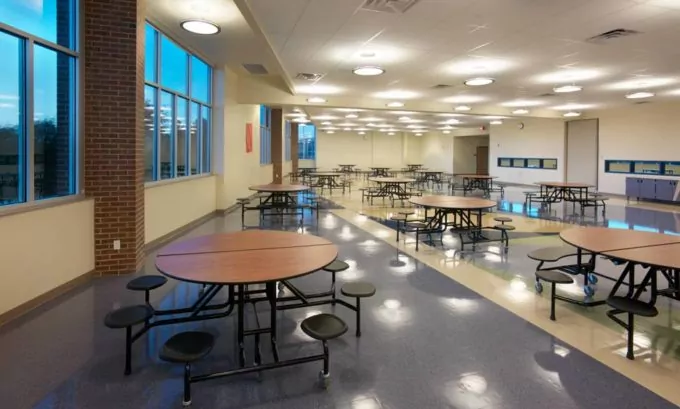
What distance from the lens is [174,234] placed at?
21.7 ft

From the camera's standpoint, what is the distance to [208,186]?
28.3ft

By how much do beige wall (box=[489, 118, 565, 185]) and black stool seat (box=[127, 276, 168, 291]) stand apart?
16855 mm

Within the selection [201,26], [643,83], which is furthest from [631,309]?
[643,83]

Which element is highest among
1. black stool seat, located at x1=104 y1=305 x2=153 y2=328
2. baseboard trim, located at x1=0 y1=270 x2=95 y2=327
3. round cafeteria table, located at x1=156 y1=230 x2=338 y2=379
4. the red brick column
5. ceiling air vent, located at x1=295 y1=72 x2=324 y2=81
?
ceiling air vent, located at x1=295 y1=72 x2=324 y2=81

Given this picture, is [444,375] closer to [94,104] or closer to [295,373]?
[295,373]

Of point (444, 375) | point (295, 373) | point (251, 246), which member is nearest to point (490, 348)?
point (444, 375)

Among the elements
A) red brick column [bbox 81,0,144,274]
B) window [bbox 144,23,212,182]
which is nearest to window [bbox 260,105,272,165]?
window [bbox 144,23,212,182]

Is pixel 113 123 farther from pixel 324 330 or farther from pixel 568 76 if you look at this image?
pixel 568 76

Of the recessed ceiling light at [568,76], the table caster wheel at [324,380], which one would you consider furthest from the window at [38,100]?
the recessed ceiling light at [568,76]

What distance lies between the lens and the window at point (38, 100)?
3414mm

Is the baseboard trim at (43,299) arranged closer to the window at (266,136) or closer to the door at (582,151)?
the window at (266,136)

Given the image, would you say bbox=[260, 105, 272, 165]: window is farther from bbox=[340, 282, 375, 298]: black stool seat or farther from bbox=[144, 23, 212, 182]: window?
bbox=[340, 282, 375, 298]: black stool seat

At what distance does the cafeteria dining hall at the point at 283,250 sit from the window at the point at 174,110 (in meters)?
0.05

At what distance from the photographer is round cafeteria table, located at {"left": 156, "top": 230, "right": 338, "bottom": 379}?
7.55 feet
